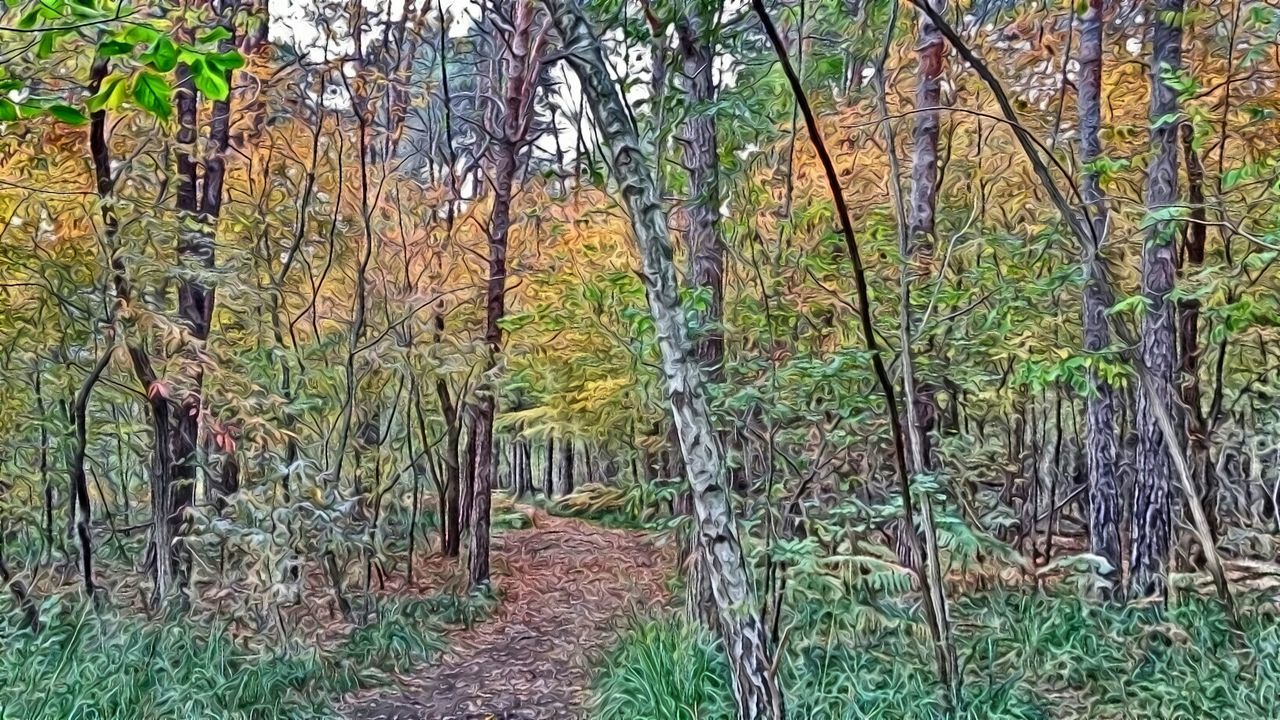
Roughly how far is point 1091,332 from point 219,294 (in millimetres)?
6177

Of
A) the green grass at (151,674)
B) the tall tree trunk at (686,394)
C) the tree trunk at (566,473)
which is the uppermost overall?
the tall tree trunk at (686,394)

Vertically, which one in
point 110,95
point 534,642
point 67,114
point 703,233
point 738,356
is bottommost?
point 534,642

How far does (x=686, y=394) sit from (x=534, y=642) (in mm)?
4146

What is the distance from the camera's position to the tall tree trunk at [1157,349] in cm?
451

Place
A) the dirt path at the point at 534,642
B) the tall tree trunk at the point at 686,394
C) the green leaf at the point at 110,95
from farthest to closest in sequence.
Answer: the dirt path at the point at 534,642 < the tall tree trunk at the point at 686,394 < the green leaf at the point at 110,95

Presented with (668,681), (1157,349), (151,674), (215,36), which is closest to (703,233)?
(668,681)

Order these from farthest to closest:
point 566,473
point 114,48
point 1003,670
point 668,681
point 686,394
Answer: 1. point 566,473
2. point 1003,670
3. point 668,681
4. point 686,394
5. point 114,48

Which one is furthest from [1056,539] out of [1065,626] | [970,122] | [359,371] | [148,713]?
[148,713]

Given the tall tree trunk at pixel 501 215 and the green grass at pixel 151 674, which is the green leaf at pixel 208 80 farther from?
the tall tree trunk at pixel 501 215

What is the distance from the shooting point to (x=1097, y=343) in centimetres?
482

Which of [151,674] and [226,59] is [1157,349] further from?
[151,674]

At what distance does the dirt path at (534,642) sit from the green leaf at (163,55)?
412 centimetres

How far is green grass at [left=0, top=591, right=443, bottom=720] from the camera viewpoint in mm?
3826

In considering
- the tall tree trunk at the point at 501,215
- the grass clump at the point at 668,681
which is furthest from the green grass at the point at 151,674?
the tall tree trunk at the point at 501,215
